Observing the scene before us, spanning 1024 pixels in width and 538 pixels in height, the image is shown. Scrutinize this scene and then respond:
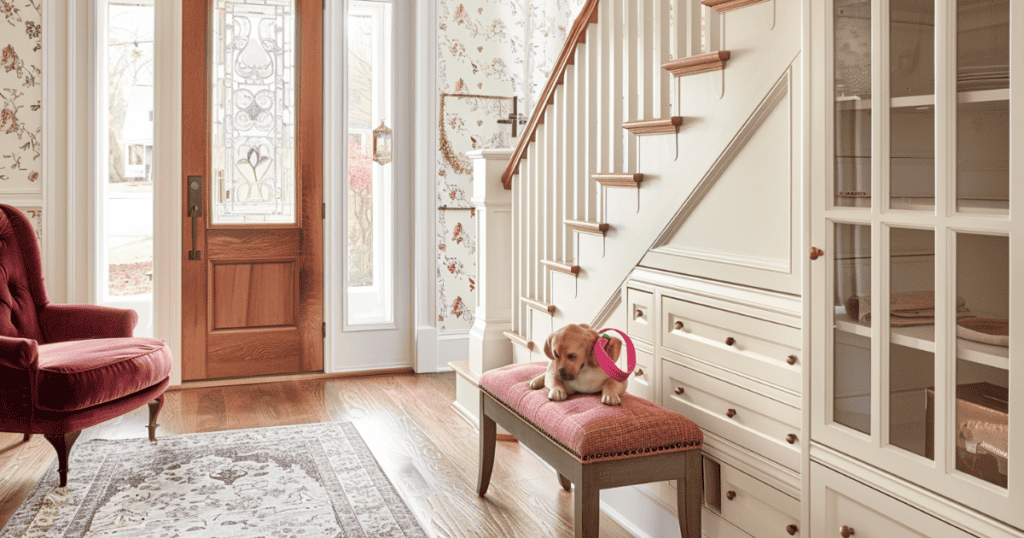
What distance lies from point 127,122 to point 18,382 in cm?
213

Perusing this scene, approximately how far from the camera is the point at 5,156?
168 inches

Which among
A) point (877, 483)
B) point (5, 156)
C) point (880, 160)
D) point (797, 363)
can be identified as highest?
point (5, 156)

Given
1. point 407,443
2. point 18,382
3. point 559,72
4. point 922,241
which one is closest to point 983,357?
point 922,241

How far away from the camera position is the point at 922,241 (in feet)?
4.84

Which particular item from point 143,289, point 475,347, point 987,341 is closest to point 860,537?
point 987,341

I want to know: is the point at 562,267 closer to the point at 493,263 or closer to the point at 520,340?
the point at 520,340

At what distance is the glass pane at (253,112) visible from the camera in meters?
4.68

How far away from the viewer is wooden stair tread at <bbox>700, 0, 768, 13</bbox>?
6.79ft

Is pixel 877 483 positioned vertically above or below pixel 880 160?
below

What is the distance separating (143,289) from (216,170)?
84cm

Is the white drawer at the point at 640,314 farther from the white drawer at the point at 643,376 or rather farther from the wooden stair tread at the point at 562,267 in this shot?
the wooden stair tread at the point at 562,267

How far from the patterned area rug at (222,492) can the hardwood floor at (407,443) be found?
10 cm

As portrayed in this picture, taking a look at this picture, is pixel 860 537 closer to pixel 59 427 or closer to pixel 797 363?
pixel 797 363

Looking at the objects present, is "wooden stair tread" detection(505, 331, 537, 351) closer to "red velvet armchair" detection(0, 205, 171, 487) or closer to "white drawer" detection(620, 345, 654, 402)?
"white drawer" detection(620, 345, 654, 402)
